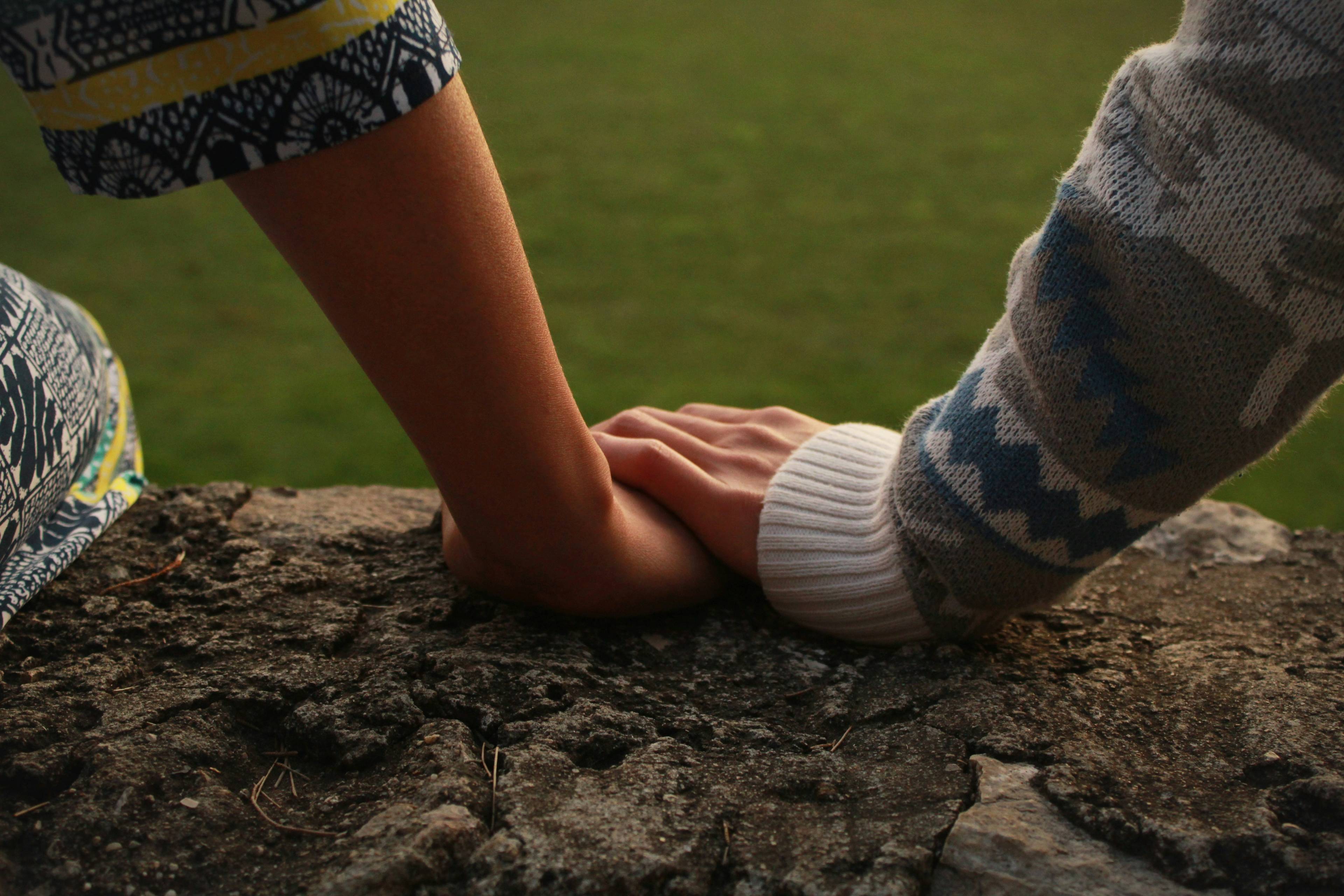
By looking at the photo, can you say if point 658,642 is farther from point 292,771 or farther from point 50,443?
point 50,443

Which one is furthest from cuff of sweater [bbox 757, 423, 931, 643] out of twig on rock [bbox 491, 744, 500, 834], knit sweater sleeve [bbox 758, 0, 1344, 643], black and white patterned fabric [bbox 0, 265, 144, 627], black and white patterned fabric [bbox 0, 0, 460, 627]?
black and white patterned fabric [bbox 0, 265, 144, 627]

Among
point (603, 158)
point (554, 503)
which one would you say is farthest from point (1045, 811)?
point (603, 158)

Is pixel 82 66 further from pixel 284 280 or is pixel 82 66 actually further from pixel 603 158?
pixel 603 158

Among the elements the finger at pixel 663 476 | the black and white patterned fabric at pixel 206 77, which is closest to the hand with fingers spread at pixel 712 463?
the finger at pixel 663 476

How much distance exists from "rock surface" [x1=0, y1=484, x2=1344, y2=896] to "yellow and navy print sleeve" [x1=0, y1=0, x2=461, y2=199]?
0.31m

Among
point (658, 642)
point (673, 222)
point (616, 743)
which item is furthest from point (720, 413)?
point (673, 222)

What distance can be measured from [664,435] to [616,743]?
0.31 metres

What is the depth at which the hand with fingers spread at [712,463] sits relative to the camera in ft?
2.63

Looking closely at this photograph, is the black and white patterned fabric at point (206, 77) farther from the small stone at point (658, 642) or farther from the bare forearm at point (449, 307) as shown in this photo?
the small stone at point (658, 642)

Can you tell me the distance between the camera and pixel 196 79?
18.9 inches

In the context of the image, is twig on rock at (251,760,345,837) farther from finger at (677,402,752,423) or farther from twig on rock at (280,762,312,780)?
finger at (677,402,752,423)

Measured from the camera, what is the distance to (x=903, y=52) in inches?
140

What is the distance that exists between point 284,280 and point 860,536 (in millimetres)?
1928

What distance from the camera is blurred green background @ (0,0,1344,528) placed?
1922 millimetres
